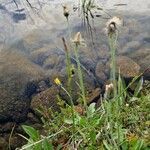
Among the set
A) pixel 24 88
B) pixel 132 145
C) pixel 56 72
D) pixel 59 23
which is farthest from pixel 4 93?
pixel 132 145

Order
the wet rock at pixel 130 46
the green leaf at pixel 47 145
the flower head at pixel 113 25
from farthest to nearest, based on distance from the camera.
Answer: the wet rock at pixel 130 46 < the green leaf at pixel 47 145 < the flower head at pixel 113 25

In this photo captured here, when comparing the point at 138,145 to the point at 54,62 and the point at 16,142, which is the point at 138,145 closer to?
the point at 16,142

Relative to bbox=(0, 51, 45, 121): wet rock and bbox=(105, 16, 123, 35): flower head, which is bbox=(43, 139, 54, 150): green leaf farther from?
bbox=(0, 51, 45, 121): wet rock

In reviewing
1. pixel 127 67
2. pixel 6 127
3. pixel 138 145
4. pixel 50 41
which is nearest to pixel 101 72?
pixel 127 67

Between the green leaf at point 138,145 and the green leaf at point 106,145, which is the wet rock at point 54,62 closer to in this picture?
the green leaf at point 106,145

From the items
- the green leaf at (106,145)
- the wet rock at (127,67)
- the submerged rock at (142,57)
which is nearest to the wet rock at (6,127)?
the wet rock at (127,67)

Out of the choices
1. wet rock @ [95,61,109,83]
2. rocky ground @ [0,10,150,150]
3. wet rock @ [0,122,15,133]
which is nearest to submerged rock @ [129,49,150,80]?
rocky ground @ [0,10,150,150]

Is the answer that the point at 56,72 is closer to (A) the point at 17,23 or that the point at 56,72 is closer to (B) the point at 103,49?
(B) the point at 103,49
